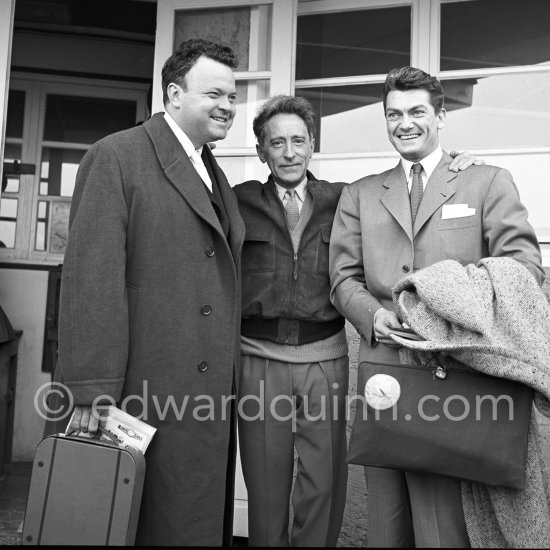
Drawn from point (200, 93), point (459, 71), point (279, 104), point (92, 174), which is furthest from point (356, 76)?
point (92, 174)

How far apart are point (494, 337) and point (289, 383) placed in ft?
2.52

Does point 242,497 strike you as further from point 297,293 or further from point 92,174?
point 92,174

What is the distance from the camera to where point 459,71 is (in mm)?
3131

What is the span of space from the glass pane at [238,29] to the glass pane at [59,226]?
1854 mm

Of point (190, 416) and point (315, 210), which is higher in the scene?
point (315, 210)

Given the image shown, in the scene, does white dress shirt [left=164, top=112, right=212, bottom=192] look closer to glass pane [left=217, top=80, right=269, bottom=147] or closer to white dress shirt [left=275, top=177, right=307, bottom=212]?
white dress shirt [left=275, top=177, right=307, bottom=212]

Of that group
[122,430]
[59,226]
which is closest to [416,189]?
[122,430]

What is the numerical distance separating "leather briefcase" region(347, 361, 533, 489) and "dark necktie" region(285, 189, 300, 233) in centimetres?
70

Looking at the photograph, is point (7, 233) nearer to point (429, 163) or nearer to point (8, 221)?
point (8, 221)

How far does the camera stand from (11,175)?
466 cm

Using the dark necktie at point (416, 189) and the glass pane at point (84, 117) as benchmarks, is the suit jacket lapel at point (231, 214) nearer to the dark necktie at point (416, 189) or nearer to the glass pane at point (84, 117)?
the dark necktie at point (416, 189)

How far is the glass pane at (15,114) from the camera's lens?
4680 mm

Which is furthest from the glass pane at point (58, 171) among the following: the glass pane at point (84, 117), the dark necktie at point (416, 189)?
the dark necktie at point (416, 189)

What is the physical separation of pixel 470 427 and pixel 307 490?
0.73 m
